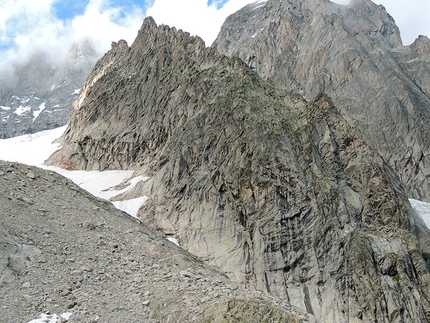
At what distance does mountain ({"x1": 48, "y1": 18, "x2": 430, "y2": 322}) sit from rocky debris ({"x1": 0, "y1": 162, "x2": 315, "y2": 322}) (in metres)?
15.3

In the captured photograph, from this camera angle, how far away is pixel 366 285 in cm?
3594

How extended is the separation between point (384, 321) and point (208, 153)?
22.6 m

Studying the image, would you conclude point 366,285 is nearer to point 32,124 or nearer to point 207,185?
point 207,185

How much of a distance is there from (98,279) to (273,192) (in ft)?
80.8

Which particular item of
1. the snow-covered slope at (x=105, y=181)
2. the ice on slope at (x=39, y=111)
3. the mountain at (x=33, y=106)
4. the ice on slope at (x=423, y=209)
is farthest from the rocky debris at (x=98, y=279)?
the ice on slope at (x=39, y=111)

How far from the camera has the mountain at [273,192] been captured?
1432 inches

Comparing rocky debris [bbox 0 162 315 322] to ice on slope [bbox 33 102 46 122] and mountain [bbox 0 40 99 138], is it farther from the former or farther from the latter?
ice on slope [bbox 33 102 46 122]

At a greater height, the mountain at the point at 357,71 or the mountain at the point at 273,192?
the mountain at the point at 357,71

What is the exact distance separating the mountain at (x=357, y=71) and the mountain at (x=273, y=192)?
129 feet

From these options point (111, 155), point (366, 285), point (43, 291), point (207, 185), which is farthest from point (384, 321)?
point (111, 155)

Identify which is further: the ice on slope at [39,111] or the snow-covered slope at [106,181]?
the ice on slope at [39,111]

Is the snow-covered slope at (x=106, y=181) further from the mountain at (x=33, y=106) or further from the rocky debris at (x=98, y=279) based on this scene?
the mountain at (x=33, y=106)

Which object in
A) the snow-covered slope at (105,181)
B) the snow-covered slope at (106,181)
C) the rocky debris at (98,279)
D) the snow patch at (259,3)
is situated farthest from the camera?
the snow patch at (259,3)

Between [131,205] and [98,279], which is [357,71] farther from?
[98,279]
